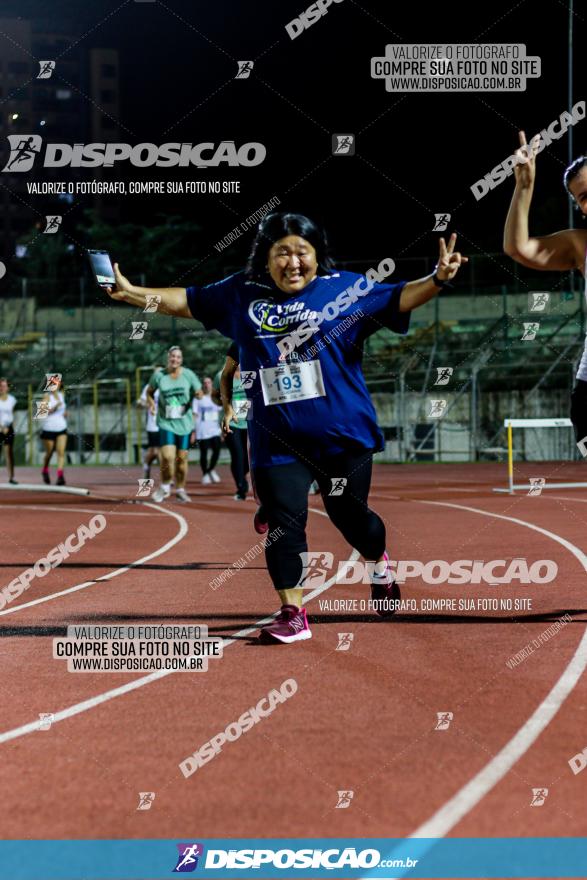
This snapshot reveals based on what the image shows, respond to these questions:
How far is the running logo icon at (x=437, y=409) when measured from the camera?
31794 mm

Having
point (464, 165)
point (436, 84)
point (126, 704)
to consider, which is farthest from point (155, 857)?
point (464, 165)

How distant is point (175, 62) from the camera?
1742 inches

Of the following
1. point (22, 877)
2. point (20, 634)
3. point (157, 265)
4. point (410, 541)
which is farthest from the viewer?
point (157, 265)

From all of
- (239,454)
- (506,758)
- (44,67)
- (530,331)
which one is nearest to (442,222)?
(44,67)

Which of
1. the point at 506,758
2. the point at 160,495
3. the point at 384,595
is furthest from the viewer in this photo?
the point at 160,495

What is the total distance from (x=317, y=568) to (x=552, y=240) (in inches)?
189

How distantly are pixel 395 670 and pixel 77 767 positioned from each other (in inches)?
76.7

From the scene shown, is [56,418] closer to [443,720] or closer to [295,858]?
[443,720]

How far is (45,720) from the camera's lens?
5.09 metres

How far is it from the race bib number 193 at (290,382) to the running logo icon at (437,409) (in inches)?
984

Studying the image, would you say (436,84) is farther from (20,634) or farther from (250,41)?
(250,41)

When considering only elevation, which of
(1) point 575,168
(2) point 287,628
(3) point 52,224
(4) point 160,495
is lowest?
(4) point 160,495

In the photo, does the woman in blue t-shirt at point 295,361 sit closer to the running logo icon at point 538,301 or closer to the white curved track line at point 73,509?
Result: the white curved track line at point 73,509

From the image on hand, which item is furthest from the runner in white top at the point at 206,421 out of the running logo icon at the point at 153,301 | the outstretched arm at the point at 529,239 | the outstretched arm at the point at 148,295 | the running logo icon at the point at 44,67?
the outstretched arm at the point at 529,239
